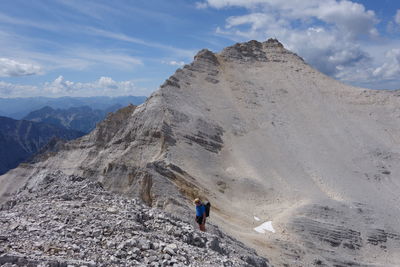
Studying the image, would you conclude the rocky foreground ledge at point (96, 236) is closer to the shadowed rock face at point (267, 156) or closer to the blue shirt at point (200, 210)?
the blue shirt at point (200, 210)

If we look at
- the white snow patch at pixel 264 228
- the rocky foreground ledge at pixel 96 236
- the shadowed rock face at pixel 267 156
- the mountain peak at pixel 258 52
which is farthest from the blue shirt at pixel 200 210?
the mountain peak at pixel 258 52

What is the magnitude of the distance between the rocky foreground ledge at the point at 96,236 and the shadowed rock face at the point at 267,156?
8.02m

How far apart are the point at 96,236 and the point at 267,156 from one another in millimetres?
39292

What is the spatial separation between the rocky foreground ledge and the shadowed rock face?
802 cm

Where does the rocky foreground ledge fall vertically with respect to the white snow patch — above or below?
above

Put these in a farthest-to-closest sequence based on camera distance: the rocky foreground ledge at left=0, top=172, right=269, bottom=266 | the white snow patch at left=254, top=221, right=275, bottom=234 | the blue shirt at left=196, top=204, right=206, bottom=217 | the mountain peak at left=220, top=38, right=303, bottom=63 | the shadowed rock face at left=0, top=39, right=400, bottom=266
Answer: the mountain peak at left=220, top=38, right=303, bottom=63, the shadowed rock face at left=0, top=39, right=400, bottom=266, the white snow patch at left=254, top=221, right=275, bottom=234, the blue shirt at left=196, top=204, right=206, bottom=217, the rocky foreground ledge at left=0, top=172, right=269, bottom=266

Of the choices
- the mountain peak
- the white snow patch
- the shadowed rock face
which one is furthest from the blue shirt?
the mountain peak

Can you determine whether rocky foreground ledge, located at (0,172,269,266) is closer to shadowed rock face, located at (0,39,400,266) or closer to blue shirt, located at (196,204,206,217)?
blue shirt, located at (196,204,206,217)

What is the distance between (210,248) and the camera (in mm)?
16047

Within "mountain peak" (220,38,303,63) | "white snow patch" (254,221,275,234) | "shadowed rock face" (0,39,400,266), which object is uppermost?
"mountain peak" (220,38,303,63)

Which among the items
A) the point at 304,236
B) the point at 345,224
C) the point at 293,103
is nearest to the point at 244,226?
the point at 304,236

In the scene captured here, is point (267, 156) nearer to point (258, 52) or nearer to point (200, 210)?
point (200, 210)

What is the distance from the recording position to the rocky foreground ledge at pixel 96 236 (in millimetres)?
11219

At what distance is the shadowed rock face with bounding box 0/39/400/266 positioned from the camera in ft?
115
